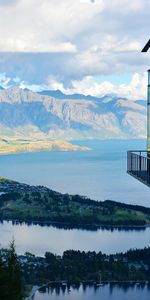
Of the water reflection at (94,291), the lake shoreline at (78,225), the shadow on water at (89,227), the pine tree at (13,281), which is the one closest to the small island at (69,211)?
the lake shoreline at (78,225)

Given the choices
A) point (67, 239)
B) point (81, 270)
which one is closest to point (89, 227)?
point (67, 239)

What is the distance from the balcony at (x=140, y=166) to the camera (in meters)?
18.4

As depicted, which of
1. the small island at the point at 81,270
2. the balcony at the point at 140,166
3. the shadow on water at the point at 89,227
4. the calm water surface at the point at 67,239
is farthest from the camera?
the shadow on water at the point at 89,227

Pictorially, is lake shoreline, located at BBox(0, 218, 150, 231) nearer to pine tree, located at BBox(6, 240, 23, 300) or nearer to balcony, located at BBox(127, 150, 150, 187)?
pine tree, located at BBox(6, 240, 23, 300)

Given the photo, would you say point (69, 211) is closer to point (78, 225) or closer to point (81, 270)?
point (78, 225)

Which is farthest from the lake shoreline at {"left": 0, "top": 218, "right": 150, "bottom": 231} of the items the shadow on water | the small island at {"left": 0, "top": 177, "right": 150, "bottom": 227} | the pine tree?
the pine tree

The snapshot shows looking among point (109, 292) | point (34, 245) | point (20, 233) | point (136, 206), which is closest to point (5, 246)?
point (34, 245)

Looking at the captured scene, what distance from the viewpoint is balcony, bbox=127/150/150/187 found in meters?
18.4

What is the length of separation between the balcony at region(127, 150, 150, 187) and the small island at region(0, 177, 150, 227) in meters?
137

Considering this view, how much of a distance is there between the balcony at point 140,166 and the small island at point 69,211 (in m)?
137

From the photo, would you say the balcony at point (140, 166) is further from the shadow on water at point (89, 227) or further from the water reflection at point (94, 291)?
A: the shadow on water at point (89, 227)

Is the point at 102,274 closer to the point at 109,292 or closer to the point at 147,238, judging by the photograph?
the point at 109,292

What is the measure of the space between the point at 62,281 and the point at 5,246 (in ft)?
92.8

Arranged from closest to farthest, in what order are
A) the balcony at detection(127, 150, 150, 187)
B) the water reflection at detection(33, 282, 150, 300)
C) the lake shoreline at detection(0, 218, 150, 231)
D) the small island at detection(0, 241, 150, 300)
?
1. the balcony at detection(127, 150, 150, 187)
2. the water reflection at detection(33, 282, 150, 300)
3. the small island at detection(0, 241, 150, 300)
4. the lake shoreline at detection(0, 218, 150, 231)
